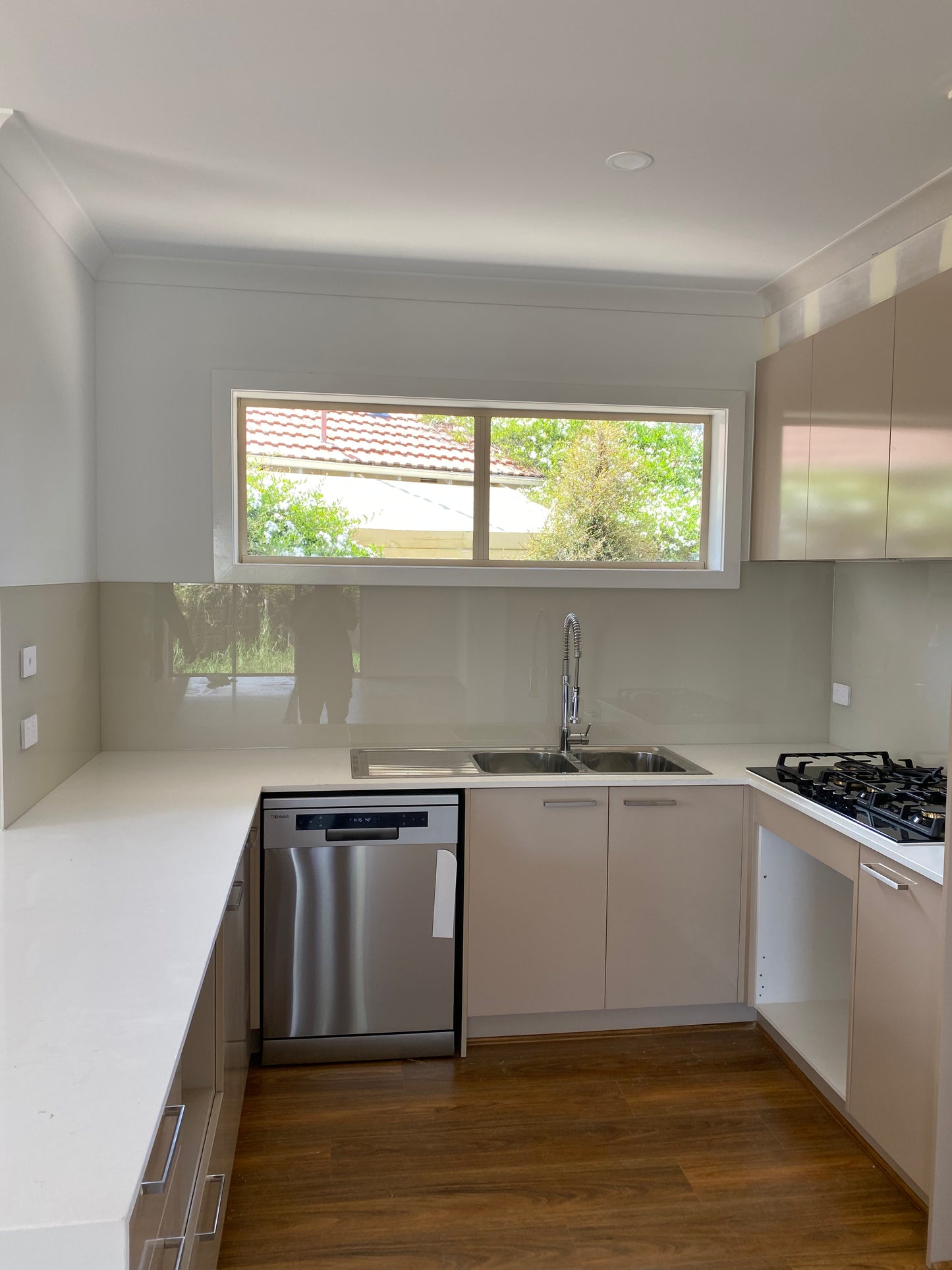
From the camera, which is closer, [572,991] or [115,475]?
[572,991]

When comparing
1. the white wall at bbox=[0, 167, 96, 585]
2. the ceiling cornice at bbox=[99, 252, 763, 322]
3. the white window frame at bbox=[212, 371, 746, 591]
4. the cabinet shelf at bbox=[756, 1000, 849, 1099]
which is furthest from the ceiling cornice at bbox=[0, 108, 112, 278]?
the cabinet shelf at bbox=[756, 1000, 849, 1099]

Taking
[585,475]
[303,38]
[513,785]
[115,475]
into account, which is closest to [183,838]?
[513,785]

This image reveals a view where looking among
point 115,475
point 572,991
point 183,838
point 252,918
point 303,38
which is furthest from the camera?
point 115,475

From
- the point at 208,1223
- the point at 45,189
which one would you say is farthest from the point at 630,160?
the point at 208,1223

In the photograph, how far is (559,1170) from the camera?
2516 millimetres

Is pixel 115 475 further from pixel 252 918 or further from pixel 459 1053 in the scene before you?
pixel 459 1053

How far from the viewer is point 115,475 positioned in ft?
11.0

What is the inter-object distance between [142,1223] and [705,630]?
3001 millimetres

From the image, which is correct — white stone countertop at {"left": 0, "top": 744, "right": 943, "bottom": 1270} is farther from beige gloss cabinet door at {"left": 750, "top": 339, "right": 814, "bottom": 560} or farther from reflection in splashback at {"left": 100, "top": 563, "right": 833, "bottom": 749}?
beige gloss cabinet door at {"left": 750, "top": 339, "right": 814, "bottom": 560}

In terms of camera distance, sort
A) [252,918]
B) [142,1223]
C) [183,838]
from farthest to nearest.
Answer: [252,918]
[183,838]
[142,1223]

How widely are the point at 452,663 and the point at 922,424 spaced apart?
1.79 meters

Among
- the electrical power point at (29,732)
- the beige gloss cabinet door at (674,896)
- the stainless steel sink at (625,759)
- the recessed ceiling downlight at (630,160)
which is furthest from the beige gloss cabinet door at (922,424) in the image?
the electrical power point at (29,732)

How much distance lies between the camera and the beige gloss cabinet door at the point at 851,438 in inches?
109

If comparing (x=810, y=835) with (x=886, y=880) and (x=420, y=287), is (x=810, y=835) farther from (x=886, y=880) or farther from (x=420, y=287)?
(x=420, y=287)
